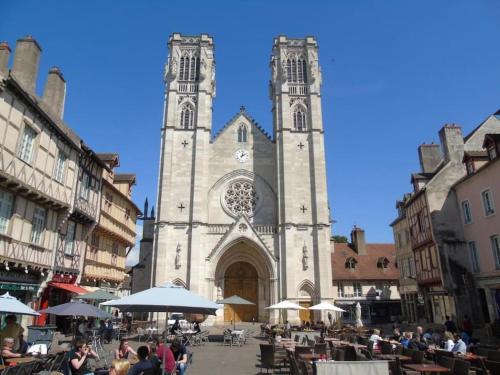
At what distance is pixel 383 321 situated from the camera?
1225 inches

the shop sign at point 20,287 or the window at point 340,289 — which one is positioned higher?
the window at point 340,289

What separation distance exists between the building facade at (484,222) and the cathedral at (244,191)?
9.64m

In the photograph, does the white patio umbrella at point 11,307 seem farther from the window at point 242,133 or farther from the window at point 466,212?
the window at point 242,133

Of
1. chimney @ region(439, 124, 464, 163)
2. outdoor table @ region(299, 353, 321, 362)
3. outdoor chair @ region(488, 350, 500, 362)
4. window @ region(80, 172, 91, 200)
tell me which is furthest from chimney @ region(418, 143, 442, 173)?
window @ region(80, 172, 91, 200)

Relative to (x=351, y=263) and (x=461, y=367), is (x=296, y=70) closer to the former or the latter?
(x=351, y=263)

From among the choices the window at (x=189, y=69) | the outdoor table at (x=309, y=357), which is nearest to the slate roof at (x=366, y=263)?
the window at (x=189, y=69)

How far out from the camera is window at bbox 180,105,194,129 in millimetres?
30625

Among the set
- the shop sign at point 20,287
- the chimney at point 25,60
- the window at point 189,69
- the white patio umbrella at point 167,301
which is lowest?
the white patio umbrella at point 167,301

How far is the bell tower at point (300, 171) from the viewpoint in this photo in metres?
26.9

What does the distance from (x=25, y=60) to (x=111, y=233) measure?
11.6 meters

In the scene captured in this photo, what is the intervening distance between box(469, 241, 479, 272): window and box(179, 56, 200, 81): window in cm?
2431

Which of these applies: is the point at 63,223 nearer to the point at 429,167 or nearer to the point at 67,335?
the point at 67,335

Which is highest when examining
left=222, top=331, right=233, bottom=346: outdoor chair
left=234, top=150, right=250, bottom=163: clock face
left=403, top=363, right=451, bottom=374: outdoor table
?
left=234, top=150, right=250, bottom=163: clock face

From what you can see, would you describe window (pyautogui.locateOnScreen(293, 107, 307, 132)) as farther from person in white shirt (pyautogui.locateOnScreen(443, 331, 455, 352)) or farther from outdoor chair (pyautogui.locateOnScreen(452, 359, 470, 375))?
outdoor chair (pyautogui.locateOnScreen(452, 359, 470, 375))
